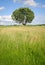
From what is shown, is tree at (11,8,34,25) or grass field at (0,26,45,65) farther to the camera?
tree at (11,8,34,25)

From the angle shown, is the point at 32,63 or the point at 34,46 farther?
the point at 34,46

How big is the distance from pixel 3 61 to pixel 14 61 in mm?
390

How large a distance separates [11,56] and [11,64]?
0.62 meters

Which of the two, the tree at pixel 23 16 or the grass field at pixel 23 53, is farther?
the tree at pixel 23 16

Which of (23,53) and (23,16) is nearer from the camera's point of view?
(23,53)

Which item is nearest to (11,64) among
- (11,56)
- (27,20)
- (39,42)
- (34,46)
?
(11,56)

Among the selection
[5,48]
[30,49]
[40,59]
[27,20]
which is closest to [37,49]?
[30,49]

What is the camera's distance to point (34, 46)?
718 centimetres

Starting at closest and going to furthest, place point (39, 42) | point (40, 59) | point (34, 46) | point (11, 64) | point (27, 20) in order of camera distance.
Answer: point (11, 64)
point (40, 59)
point (34, 46)
point (39, 42)
point (27, 20)

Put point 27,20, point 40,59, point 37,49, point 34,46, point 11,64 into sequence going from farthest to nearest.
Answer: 1. point 27,20
2. point 34,46
3. point 37,49
4. point 40,59
5. point 11,64

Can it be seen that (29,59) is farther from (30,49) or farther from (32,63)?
(30,49)

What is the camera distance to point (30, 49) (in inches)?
268

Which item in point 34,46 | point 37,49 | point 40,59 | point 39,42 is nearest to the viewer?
point 40,59

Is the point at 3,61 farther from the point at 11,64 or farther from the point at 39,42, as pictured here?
the point at 39,42
